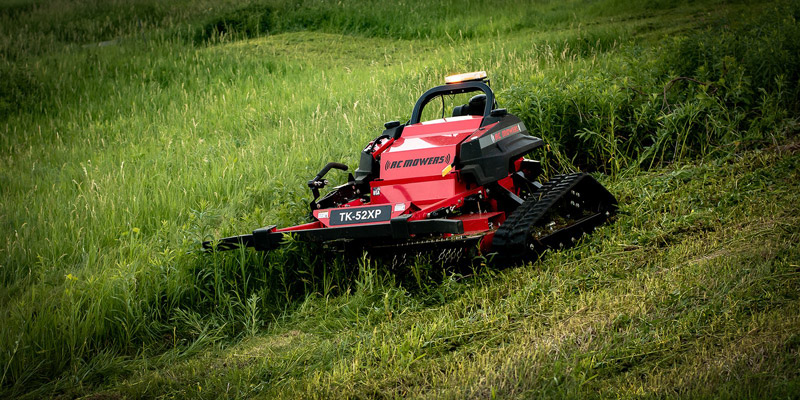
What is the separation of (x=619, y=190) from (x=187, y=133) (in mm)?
6655

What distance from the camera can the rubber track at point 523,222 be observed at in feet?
17.1

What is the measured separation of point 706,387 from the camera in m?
3.31

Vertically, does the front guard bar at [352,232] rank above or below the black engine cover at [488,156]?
below

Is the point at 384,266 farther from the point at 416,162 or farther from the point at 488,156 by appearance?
the point at 488,156

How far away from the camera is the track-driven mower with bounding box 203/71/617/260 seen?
5.36 meters

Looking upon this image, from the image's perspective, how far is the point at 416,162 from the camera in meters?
6.09

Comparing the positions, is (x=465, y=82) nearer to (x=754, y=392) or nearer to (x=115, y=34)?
(x=754, y=392)

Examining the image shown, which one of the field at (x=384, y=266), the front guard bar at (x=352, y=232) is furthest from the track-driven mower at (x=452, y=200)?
the field at (x=384, y=266)

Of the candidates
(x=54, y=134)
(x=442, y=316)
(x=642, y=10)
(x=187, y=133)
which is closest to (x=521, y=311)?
(x=442, y=316)

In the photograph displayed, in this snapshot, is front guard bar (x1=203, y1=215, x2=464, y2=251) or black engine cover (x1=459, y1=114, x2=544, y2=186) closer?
front guard bar (x1=203, y1=215, x2=464, y2=251)

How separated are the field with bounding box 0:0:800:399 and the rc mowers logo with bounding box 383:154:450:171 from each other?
2.82 ft

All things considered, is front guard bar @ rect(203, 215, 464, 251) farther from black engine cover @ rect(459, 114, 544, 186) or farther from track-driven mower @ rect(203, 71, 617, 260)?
black engine cover @ rect(459, 114, 544, 186)

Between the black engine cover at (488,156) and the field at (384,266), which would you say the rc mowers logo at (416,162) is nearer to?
the black engine cover at (488,156)

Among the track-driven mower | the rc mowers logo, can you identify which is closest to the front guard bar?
the track-driven mower
